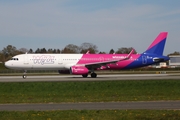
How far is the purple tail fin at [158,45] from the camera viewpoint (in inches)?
2050

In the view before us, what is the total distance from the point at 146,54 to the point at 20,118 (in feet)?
133

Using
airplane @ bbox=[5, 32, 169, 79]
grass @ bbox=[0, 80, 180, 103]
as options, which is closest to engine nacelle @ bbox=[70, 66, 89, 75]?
airplane @ bbox=[5, 32, 169, 79]

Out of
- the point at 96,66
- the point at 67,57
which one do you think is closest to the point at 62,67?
the point at 67,57

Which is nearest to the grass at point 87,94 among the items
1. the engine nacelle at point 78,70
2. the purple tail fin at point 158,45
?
the engine nacelle at point 78,70

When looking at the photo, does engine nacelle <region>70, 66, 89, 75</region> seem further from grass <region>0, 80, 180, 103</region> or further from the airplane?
grass <region>0, 80, 180, 103</region>

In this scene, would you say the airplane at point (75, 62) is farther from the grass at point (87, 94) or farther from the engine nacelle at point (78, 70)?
the grass at point (87, 94)

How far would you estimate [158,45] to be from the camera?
172 feet

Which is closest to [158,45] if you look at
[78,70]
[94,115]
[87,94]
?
[78,70]

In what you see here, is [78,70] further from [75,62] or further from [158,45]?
[158,45]

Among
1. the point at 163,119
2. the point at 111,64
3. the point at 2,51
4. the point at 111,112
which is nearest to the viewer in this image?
the point at 163,119

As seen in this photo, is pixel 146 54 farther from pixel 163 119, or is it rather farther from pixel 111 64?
pixel 163 119

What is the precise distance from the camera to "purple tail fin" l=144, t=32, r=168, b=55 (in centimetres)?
5206

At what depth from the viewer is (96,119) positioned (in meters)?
12.3

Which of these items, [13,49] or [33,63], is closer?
[33,63]
